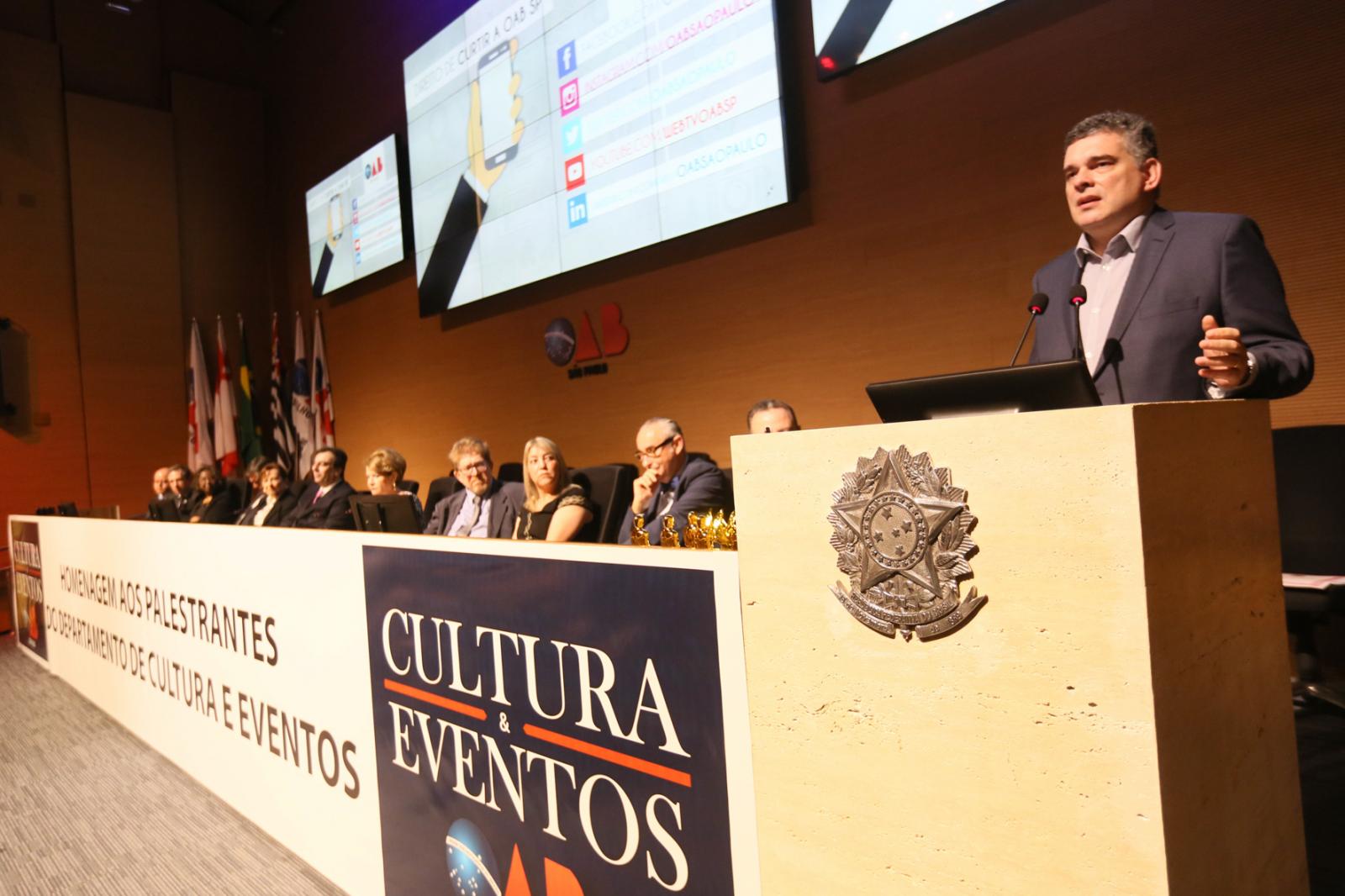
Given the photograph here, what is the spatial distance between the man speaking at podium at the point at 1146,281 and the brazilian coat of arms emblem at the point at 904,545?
61 cm

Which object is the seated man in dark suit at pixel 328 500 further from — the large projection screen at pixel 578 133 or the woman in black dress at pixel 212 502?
the large projection screen at pixel 578 133

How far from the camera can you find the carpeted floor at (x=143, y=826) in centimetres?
196

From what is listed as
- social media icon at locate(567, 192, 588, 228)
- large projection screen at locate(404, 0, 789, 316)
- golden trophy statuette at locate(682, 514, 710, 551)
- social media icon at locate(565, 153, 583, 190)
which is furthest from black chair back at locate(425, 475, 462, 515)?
golden trophy statuette at locate(682, 514, 710, 551)

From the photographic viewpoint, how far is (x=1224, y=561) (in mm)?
890

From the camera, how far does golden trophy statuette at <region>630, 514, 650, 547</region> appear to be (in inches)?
89.7

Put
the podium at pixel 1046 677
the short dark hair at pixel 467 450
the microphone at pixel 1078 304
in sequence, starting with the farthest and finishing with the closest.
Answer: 1. the short dark hair at pixel 467 450
2. the microphone at pixel 1078 304
3. the podium at pixel 1046 677

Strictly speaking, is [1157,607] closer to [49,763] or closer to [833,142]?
[833,142]

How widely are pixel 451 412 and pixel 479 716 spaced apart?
4.41 metres

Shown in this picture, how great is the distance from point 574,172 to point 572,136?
18 cm

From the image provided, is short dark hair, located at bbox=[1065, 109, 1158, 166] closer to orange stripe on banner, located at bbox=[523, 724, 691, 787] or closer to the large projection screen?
orange stripe on banner, located at bbox=[523, 724, 691, 787]

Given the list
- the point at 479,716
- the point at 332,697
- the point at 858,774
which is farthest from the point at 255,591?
the point at 858,774

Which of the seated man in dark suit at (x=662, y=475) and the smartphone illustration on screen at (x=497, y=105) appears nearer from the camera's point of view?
the seated man in dark suit at (x=662, y=475)

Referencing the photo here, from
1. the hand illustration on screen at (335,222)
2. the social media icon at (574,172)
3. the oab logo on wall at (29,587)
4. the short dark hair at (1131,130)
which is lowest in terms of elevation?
the oab logo on wall at (29,587)

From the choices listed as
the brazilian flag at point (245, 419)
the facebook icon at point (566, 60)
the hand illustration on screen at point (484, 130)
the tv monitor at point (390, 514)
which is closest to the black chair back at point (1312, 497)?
the tv monitor at point (390, 514)
